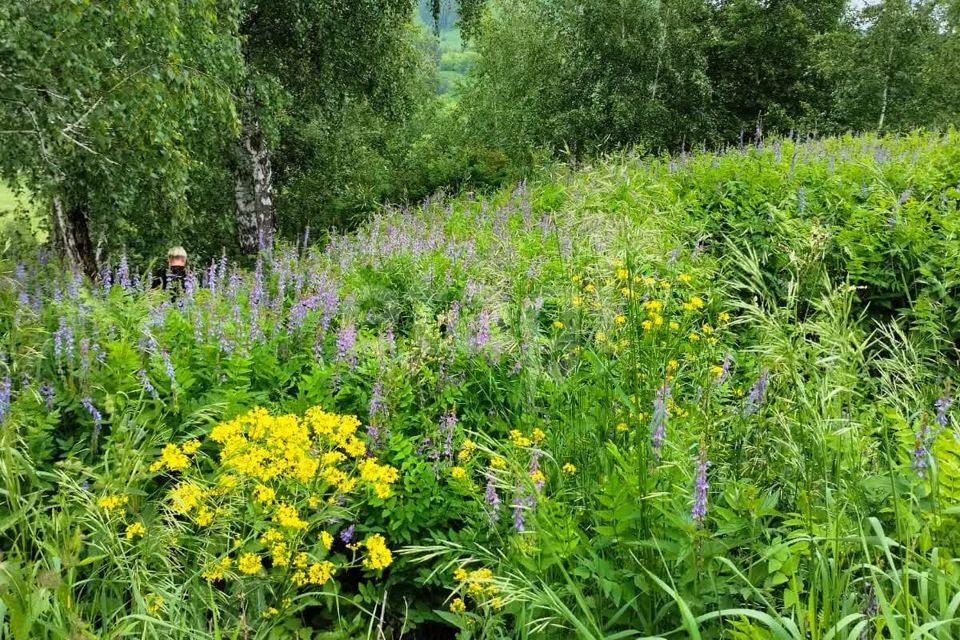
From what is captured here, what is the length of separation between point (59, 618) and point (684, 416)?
2234 millimetres

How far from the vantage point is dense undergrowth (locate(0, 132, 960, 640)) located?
5.85ft

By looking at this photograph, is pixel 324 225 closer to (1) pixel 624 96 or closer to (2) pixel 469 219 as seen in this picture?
(2) pixel 469 219

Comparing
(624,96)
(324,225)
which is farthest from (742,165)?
(624,96)

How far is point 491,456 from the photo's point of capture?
2.25 m

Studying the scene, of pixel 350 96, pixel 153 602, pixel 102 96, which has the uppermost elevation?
pixel 350 96

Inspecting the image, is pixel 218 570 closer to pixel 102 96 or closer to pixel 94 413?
pixel 94 413

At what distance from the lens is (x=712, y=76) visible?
19.0 m

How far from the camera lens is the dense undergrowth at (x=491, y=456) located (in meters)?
1.78

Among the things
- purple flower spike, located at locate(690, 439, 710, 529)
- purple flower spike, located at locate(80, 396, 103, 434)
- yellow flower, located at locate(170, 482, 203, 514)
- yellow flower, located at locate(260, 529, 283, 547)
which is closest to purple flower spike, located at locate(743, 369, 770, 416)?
purple flower spike, located at locate(690, 439, 710, 529)

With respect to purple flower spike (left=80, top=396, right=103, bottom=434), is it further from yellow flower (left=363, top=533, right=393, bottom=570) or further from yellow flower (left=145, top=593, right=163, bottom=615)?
yellow flower (left=363, top=533, right=393, bottom=570)

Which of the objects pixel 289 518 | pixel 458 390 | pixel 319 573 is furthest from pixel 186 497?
pixel 458 390

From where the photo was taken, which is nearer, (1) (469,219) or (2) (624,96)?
(1) (469,219)

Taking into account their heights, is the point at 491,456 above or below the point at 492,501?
above

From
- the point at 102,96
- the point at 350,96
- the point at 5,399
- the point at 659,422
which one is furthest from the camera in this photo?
the point at 350,96
